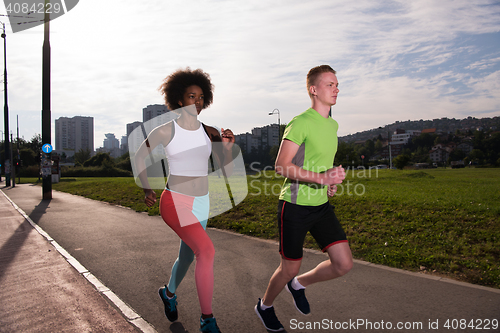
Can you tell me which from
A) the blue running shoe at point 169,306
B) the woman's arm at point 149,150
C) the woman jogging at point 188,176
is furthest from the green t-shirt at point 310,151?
the blue running shoe at point 169,306

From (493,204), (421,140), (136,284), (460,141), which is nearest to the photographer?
(136,284)

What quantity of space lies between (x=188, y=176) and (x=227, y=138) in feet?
1.82

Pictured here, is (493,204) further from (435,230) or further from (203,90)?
(203,90)

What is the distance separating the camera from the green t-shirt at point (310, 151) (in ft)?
9.21

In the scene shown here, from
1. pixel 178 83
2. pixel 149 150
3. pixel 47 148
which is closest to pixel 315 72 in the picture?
pixel 178 83

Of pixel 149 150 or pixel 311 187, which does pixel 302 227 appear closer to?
pixel 311 187

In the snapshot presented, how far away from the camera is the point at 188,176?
114 inches

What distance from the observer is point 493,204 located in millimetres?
7914

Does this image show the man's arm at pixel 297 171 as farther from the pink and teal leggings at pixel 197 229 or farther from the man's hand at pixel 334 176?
the pink and teal leggings at pixel 197 229

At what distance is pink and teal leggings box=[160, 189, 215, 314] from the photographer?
8.95ft

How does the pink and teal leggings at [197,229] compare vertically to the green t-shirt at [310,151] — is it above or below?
below

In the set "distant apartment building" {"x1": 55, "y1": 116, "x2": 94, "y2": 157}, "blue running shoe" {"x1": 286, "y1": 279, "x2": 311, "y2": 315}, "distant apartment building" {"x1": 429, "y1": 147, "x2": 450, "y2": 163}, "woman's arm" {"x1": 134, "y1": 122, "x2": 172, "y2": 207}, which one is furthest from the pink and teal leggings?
"distant apartment building" {"x1": 55, "y1": 116, "x2": 94, "y2": 157}

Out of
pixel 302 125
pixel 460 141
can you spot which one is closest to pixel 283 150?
pixel 302 125

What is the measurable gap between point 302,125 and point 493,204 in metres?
7.22
